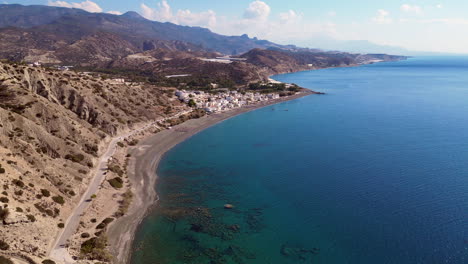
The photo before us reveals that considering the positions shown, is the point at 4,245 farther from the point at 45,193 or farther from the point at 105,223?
the point at 105,223

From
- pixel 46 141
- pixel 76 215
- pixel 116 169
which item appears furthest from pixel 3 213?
pixel 116 169

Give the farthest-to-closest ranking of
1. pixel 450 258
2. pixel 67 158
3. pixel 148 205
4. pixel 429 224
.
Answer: pixel 67 158 < pixel 148 205 < pixel 429 224 < pixel 450 258

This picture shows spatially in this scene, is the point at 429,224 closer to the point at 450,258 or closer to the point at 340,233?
the point at 450,258

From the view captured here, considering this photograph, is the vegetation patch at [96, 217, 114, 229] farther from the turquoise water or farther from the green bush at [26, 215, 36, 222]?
the green bush at [26, 215, 36, 222]

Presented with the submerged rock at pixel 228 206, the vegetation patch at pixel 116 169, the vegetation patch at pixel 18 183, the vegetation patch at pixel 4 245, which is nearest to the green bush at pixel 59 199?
the vegetation patch at pixel 18 183

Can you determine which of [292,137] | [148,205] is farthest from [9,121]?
[292,137]

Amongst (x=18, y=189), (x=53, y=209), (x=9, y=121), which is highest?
(x=9, y=121)

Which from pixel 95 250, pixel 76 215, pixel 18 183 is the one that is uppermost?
pixel 18 183
